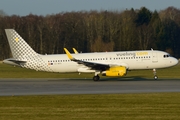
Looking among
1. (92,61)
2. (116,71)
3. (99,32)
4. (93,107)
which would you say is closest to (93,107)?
(93,107)

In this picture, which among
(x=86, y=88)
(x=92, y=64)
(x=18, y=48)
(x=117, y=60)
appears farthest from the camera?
(x=18, y=48)

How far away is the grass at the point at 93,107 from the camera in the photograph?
64.7 ft

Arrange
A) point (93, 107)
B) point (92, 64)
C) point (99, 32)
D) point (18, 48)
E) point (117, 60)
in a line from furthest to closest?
1. point (99, 32)
2. point (18, 48)
3. point (117, 60)
4. point (92, 64)
5. point (93, 107)

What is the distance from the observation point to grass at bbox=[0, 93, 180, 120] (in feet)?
64.7

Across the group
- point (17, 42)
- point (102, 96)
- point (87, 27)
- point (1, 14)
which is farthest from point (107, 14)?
point (102, 96)

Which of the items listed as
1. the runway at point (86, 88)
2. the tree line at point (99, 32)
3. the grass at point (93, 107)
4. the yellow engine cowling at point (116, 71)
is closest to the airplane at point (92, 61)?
the yellow engine cowling at point (116, 71)

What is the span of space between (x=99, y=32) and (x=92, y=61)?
254 ft

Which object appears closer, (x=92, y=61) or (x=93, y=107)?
(x=93, y=107)

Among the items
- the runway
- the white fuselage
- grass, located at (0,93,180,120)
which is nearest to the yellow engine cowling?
the white fuselage

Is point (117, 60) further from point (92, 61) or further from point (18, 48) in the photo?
point (18, 48)

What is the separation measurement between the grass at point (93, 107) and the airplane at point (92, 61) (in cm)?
1525

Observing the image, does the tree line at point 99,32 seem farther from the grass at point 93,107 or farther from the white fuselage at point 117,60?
the grass at point 93,107

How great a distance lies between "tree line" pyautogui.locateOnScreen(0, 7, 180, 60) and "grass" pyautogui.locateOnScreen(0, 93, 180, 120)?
79.6 meters

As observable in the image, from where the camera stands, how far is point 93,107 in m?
22.7
